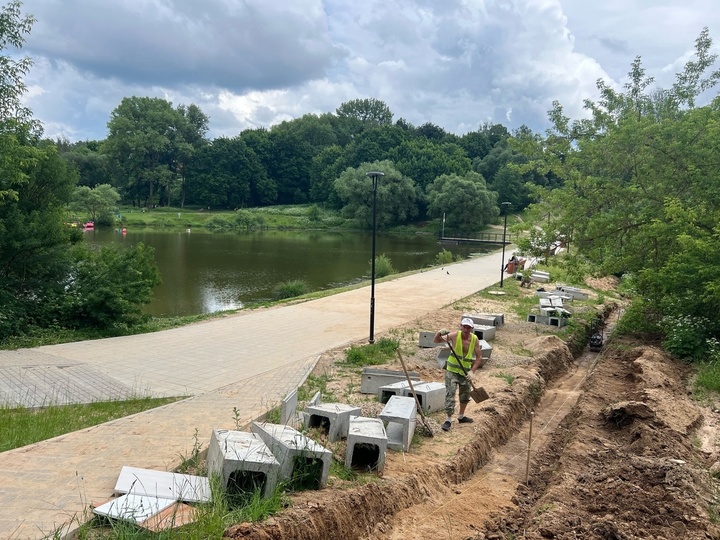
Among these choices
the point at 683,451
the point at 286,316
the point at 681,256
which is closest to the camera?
the point at 683,451

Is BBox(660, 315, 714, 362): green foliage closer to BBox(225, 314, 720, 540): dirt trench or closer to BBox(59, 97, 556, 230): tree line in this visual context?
BBox(225, 314, 720, 540): dirt trench

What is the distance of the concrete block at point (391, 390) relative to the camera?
324 inches

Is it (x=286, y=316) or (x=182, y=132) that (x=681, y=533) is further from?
(x=182, y=132)

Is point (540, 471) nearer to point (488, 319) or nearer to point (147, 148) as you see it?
point (488, 319)

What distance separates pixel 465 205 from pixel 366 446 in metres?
64.7

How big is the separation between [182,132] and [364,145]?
30625 millimetres

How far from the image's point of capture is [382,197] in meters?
71.9

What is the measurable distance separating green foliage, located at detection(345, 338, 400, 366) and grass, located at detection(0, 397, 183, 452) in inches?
150

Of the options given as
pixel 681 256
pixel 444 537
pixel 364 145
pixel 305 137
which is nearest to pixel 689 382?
pixel 681 256

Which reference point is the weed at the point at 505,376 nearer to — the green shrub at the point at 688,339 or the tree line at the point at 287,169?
the green shrub at the point at 688,339

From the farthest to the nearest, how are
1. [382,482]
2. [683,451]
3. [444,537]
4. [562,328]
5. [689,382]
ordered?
1. [562,328]
2. [689,382]
3. [683,451]
4. [382,482]
5. [444,537]

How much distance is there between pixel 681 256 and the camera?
40.8 ft

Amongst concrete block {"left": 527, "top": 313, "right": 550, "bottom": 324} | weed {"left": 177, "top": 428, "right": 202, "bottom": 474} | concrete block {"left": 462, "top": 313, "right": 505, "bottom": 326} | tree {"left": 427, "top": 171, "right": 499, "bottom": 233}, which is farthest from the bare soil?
tree {"left": 427, "top": 171, "right": 499, "bottom": 233}

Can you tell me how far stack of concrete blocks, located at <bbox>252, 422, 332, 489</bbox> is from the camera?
5.08m
